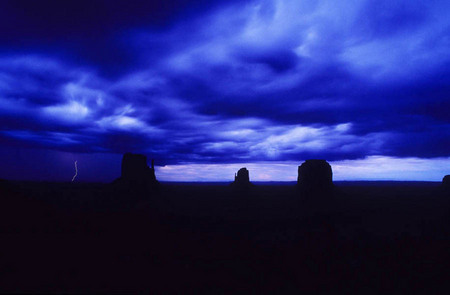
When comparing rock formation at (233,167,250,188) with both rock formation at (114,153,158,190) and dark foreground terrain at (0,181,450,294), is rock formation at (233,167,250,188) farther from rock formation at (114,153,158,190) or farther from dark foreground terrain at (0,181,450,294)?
dark foreground terrain at (0,181,450,294)

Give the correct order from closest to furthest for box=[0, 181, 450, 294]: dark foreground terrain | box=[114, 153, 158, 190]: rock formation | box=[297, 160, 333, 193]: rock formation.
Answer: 1. box=[0, 181, 450, 294]: dark foreground terrain
2. box=[297, 160, 333, 193]: rock formation
3. box=[114, 153, 158, 190]: rock formation

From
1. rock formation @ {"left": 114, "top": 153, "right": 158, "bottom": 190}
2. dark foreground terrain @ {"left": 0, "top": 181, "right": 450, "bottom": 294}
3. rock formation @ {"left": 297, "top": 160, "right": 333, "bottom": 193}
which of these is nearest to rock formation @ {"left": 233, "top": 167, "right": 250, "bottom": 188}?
rock formation @ {"left": 297, "top": 160, "right": 333, "bottom": 193}

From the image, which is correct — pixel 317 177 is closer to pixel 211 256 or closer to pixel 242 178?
pixel 242 178

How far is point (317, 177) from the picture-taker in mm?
53906

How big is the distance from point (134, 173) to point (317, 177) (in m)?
45.0

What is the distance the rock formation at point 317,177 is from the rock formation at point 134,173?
40.7 metres

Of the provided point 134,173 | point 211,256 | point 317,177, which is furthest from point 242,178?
point 211,256

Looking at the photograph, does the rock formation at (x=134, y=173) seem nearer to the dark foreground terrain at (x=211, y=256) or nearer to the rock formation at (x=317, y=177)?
the dark foreground terrain at (x=211, y=256)

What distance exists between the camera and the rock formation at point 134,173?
60.1m

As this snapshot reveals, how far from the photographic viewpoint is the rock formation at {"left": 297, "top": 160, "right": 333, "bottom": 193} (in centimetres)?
5391

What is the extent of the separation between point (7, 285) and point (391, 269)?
24676 mm

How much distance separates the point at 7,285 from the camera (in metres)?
12.9

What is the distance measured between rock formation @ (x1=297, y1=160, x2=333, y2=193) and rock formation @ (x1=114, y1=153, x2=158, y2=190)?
134ft

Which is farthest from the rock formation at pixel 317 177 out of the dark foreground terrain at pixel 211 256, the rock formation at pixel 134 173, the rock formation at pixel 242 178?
the rock formation at pixel 134 173
